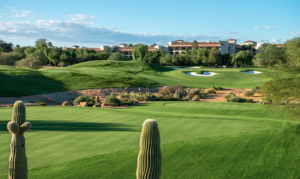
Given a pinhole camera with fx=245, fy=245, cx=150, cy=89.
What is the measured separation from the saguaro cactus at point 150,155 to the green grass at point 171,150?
2862 mm

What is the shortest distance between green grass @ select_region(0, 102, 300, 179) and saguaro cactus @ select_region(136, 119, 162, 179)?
2862 mm

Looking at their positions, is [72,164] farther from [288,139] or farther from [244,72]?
[244,72]

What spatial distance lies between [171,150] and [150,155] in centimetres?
429

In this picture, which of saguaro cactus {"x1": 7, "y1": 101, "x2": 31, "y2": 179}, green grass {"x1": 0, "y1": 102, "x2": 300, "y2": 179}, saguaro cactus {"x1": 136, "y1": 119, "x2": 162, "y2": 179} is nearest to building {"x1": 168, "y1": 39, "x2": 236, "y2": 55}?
green grass {"x1": 0, "y1": 102, "x2": 300, "y2": 179}

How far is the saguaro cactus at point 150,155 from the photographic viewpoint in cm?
343

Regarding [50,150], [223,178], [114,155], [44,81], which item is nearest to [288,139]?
[223,178]

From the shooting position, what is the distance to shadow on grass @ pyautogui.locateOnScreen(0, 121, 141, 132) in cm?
940

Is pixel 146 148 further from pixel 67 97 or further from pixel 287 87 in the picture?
pixel 67 97

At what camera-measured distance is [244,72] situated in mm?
54844

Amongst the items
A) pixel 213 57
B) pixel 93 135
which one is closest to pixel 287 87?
pixel 93 135

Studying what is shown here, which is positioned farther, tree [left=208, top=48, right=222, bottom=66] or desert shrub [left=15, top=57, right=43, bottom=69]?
tree [left=208, top=48, right=222, bottom=66]

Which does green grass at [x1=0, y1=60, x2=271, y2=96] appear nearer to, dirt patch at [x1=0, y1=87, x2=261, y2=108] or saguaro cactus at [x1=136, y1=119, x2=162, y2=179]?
dirt patch at [x1=0, y1=87, x2=261, y2=108]

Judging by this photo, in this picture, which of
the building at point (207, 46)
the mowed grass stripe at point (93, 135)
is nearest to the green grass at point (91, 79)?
the mowed grass stripe at point (93, 135)

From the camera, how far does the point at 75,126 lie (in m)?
10.1
